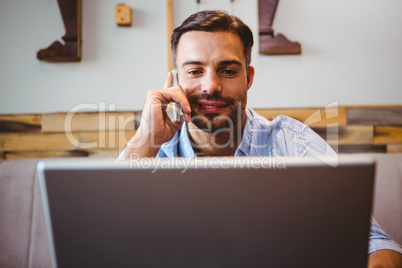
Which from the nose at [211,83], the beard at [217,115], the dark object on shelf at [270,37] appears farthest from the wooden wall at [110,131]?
the nose at [211,83]

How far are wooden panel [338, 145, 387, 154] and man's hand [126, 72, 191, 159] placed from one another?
3.65 feet

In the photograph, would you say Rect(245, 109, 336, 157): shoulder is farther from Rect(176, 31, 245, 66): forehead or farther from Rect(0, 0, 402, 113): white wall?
Rect(0, 0, 402, 113): white wall

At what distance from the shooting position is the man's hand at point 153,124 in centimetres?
99

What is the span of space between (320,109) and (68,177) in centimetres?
161

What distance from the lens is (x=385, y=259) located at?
0.82 m

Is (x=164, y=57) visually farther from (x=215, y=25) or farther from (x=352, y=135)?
(x=352, y=135)

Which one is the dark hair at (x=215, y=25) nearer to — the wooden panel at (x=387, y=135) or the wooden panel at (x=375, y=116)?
the wooden panel at (x=375, y=116)

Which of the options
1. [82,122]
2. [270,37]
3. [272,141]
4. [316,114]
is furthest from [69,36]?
[316,114]

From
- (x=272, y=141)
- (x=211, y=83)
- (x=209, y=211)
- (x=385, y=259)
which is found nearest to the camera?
(x=209, y=211)

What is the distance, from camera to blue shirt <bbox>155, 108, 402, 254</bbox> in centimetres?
118

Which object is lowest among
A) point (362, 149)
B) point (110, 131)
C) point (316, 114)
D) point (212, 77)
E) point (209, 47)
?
point (362, 149)

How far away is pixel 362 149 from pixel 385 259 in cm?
104

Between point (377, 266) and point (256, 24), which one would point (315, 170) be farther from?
point (256, 24)

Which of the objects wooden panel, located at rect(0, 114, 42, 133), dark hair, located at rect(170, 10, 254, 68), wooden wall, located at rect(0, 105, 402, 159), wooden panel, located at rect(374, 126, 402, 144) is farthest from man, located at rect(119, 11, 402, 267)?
wooden panel, located at rect(0, 114, 42, 133)
